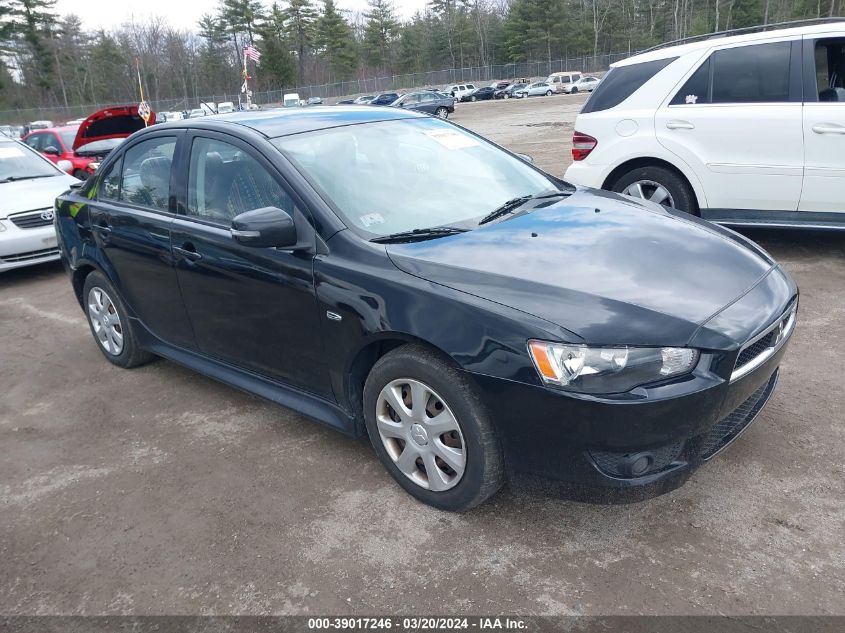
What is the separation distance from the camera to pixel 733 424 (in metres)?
2.75

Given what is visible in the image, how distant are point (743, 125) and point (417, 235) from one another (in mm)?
3861

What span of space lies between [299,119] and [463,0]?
95482 mm

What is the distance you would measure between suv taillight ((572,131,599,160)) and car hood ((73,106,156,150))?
9.31 metres

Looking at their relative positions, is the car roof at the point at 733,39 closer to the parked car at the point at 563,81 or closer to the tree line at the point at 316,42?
the parked car at the point at 563,81

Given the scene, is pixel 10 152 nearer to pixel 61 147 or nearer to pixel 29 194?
pixel 29 194

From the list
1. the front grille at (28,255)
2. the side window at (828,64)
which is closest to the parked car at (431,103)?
the front grille at (28,255)

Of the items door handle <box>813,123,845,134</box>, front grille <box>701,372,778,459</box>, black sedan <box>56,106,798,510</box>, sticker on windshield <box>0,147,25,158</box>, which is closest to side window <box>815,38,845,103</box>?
door handle <box>813,123,845,134</box>

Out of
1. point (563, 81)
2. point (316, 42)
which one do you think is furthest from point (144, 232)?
point (316, 42)

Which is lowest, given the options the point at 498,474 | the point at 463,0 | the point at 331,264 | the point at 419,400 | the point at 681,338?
the point at 498,474

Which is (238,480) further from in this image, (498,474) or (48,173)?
(48,173)

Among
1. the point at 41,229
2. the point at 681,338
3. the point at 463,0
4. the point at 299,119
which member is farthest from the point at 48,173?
the point at 463,0

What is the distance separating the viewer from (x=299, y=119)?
12.5 feet

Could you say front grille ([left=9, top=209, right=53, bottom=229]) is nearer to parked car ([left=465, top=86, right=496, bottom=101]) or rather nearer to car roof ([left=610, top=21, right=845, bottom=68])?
car roof ([left=610, top=21, right=845, bottom=68])

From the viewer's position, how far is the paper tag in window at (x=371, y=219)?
3.16 meters
